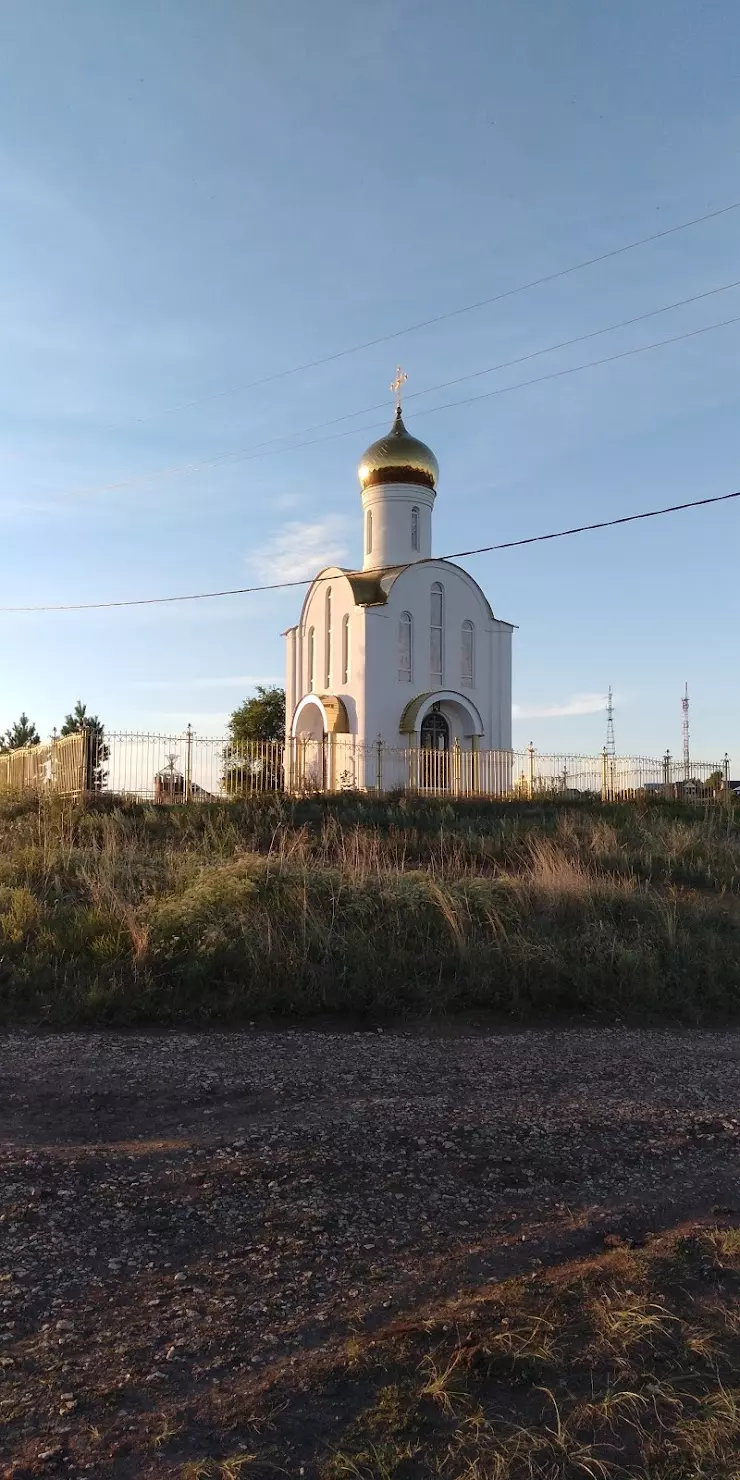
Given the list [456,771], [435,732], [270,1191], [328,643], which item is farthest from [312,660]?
[270,1191]

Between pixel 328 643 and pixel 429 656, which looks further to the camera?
pixel 328 643

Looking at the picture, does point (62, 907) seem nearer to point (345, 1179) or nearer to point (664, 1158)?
point (345, 1179)

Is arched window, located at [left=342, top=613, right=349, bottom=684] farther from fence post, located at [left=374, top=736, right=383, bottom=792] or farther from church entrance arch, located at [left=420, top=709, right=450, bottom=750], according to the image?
fence post, located at [left=374, top=736, right=383, bottom=792]

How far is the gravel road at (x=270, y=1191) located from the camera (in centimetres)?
265

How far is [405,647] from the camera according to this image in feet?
86.2

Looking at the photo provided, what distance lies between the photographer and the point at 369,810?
1725 centimetres

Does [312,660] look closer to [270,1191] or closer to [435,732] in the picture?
[435,732]

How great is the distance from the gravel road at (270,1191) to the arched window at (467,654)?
21.5 metres

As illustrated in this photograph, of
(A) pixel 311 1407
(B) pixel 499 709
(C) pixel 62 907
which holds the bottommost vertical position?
(A) pixel 311 1407

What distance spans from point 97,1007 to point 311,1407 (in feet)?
15.2

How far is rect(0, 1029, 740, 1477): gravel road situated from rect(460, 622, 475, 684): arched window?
21467 mm

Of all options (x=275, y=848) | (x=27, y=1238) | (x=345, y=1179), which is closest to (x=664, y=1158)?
(x=345, y=1179)

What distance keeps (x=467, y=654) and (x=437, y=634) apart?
47.9 inches

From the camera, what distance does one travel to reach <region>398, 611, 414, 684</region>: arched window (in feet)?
85.6
